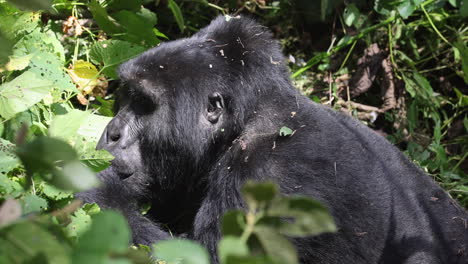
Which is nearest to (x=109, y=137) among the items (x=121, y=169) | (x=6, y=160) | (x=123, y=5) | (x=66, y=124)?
(x=121, y=169)

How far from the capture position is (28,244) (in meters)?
0.95

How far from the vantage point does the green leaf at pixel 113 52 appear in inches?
143

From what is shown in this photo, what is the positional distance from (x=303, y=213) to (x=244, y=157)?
1943 millimetres

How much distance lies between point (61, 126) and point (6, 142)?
331 mm

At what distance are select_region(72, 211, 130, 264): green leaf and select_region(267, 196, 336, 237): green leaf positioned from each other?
0.25 m

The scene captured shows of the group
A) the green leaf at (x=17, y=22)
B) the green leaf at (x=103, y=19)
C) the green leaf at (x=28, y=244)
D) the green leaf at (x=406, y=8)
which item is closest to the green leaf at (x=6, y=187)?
the green leaf at (x=17, y=22)

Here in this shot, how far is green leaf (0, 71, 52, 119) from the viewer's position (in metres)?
2.64

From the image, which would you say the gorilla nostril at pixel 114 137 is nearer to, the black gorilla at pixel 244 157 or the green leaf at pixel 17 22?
the black gorilla at pixel 244 157

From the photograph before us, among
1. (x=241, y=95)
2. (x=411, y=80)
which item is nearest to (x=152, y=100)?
(x=241, y=95)

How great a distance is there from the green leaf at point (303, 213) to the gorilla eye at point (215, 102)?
210 centimetres

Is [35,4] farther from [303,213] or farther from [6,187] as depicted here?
[6,187]

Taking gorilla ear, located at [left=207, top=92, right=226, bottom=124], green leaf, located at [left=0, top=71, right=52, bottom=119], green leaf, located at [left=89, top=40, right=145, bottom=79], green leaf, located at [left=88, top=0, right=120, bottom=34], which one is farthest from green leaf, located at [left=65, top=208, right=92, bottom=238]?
green leaf, located at [left=88, top=0, right=120, bottom=34]

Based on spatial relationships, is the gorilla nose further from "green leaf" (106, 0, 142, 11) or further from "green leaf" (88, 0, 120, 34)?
"green leaf" (106, 0, 142, 11)

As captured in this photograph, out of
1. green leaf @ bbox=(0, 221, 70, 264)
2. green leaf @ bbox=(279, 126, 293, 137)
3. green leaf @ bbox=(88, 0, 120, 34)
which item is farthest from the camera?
green leaf @ bbox=(88, 0, 120, 34)
